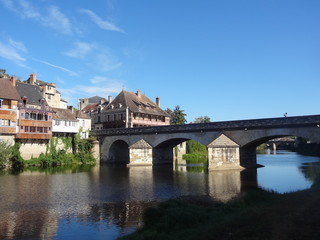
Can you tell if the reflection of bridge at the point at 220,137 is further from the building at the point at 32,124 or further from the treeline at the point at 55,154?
the building at the point at 32,124

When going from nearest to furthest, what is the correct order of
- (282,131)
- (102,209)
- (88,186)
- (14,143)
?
(102,209)
(88,186)
(282,131)
(14,143)

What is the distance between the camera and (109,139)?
2169 inches

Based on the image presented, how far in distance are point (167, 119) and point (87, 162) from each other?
22368 mm

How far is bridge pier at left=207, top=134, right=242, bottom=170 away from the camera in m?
37.4

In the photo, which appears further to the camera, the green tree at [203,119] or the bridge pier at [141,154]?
the green tree at [203,119]

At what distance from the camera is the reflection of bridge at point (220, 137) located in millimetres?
33875

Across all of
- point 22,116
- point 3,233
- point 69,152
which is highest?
point 22,116

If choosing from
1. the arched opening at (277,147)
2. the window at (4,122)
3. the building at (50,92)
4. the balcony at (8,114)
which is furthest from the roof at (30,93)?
the arched opening at (277,147)

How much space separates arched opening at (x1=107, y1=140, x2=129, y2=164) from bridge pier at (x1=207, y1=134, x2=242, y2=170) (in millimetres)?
22613

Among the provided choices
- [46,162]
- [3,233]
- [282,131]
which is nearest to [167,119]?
[46,162]

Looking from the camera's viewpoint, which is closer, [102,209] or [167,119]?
[102,209]

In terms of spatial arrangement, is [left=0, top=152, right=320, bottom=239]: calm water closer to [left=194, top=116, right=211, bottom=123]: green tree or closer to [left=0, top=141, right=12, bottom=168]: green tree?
[left=0, top=141, right=12, bottom=168]: green tree

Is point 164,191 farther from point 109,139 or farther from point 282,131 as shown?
point 109,139

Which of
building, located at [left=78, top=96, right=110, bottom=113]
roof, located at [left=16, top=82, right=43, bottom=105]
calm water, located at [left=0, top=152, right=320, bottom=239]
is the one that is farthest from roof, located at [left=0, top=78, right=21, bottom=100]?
building, located at [left=78, top=96, right=110, bottom=113]
